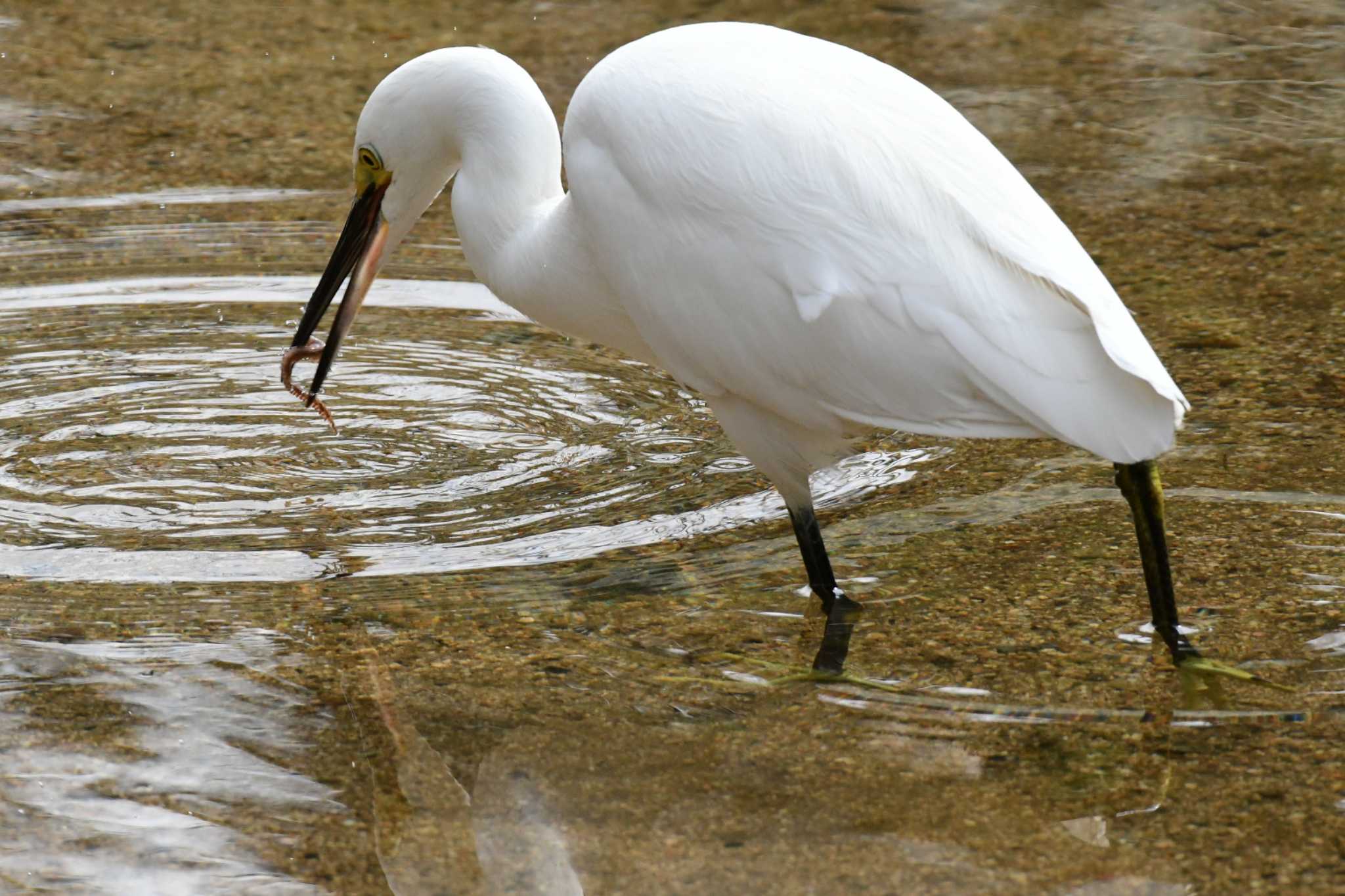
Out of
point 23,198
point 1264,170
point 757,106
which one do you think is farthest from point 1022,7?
point 757,106

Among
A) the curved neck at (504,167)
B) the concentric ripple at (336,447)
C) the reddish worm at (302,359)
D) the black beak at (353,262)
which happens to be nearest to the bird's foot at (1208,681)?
the concentric ripple at (336,447)

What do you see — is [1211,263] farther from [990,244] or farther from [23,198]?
[23,198]

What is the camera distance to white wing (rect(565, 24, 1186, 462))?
3248mm

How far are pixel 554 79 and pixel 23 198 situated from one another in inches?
79.3

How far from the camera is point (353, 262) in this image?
4254 millimetres

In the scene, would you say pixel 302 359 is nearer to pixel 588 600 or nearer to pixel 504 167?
pixel 504 167

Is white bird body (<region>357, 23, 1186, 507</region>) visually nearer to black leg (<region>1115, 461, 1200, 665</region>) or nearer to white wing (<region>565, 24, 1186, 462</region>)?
white wing (<region>565, 24, 1186, 462</region>)

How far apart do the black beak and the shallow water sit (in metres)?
0.37

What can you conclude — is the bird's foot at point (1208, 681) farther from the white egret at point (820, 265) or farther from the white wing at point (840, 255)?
the white wing at point (840, 255)

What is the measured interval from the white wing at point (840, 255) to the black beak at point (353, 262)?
0.74 meters

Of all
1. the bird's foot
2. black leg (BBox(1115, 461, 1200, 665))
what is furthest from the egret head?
the bird's foot

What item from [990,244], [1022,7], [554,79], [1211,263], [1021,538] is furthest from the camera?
[1022,7]

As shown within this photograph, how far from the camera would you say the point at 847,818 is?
117 inches

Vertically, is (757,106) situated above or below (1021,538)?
above
